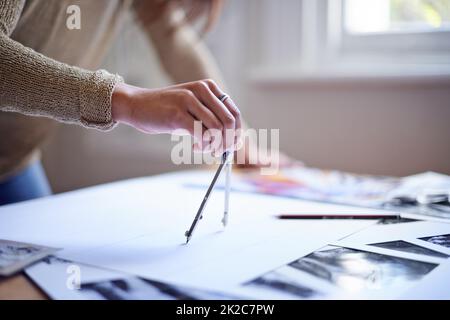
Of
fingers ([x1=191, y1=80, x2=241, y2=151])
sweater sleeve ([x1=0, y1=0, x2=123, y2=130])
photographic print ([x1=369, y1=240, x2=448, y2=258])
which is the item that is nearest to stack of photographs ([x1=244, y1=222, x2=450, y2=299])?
photographic print ([x1=369, y1=240, x2=448, y2=258])

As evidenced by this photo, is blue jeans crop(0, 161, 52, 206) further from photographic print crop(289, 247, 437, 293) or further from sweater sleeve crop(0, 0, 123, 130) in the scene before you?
photographic print crop(289, 247, 437, 293)

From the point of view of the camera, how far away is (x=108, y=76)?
23.0 inches

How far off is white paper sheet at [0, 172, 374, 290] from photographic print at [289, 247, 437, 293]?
0.02 meters

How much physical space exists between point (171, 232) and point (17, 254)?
6.6 inches

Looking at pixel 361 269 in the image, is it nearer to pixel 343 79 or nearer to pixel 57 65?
pixel 57 65

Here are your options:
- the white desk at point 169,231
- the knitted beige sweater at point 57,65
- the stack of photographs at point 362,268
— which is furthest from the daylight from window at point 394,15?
the stack of photographs at point 362,268

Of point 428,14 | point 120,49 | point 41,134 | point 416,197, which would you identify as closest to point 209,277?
point 416,197

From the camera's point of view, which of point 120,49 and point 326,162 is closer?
point 326,162

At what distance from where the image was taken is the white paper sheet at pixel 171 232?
0.48m

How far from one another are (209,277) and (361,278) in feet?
0.41

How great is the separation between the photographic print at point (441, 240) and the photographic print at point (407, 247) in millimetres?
31

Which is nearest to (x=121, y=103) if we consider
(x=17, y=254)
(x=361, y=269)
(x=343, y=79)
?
(x=17, y=254)

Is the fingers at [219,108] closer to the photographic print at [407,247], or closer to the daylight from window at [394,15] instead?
the photographic print at [407,247]
